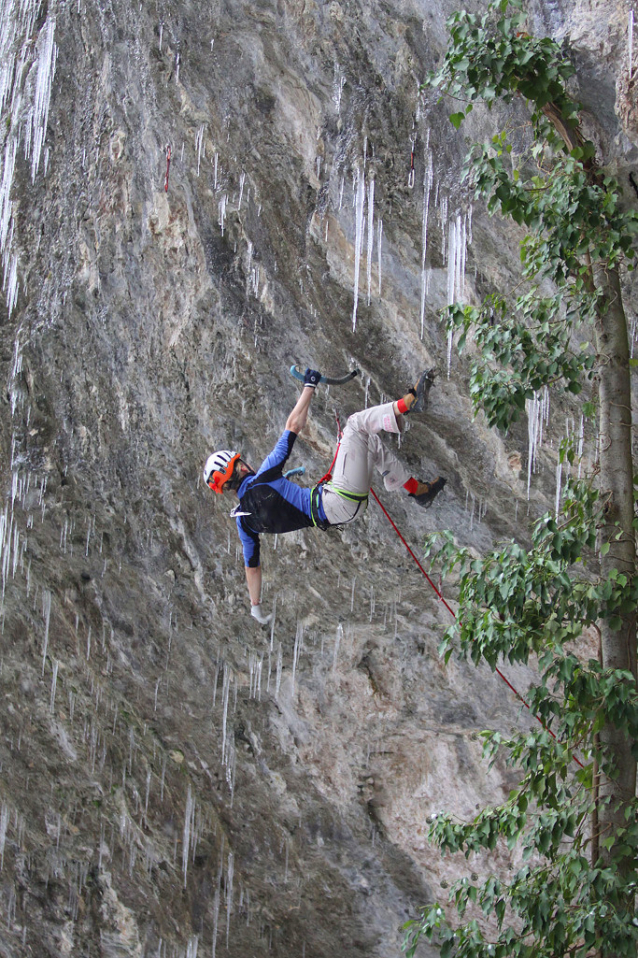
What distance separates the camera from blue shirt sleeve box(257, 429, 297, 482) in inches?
201

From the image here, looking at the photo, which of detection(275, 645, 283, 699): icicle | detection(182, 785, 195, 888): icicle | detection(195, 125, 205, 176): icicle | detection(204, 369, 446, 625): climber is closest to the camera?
detection(204, 369, 446, 625): climber

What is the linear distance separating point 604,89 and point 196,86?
9.02ft

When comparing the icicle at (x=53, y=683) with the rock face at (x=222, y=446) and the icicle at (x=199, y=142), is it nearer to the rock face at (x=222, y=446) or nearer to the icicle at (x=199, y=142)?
the rock face at (x=222, y=446)

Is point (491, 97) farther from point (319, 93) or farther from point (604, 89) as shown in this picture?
point (319, 93)

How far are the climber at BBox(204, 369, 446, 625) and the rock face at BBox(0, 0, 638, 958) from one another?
2.25ft

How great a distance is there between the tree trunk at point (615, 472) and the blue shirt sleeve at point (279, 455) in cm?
206

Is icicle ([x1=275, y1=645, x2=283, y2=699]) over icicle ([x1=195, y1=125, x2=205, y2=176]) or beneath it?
beneath

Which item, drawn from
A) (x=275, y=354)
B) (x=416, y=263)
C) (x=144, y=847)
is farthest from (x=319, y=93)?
(x=144, y=847)

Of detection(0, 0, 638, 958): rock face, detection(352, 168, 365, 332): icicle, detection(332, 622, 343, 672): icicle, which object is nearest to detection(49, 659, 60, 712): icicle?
detection(0, 0, 638, 958): rock face

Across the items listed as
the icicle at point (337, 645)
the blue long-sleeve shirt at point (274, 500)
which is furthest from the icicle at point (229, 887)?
the blue long-sleeve shirt at point (274, 500)

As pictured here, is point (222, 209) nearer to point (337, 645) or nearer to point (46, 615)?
point (337, 645)

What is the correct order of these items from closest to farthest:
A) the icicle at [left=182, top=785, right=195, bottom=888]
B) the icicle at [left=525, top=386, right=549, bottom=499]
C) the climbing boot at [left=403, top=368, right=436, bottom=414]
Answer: the climbing boot at [left=403, top=368, right=436, bottom=414] < the icicle at [left=525, top=386, right=549, bottom=499] < the icicle at [left=182, top=785, right=195, bottom=888]

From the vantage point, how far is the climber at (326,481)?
4.99m

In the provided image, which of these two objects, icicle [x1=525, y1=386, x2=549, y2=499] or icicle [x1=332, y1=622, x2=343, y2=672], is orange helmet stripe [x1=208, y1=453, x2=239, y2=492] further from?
icicle [x1=332, y1=622, x2=343, y2=672]
